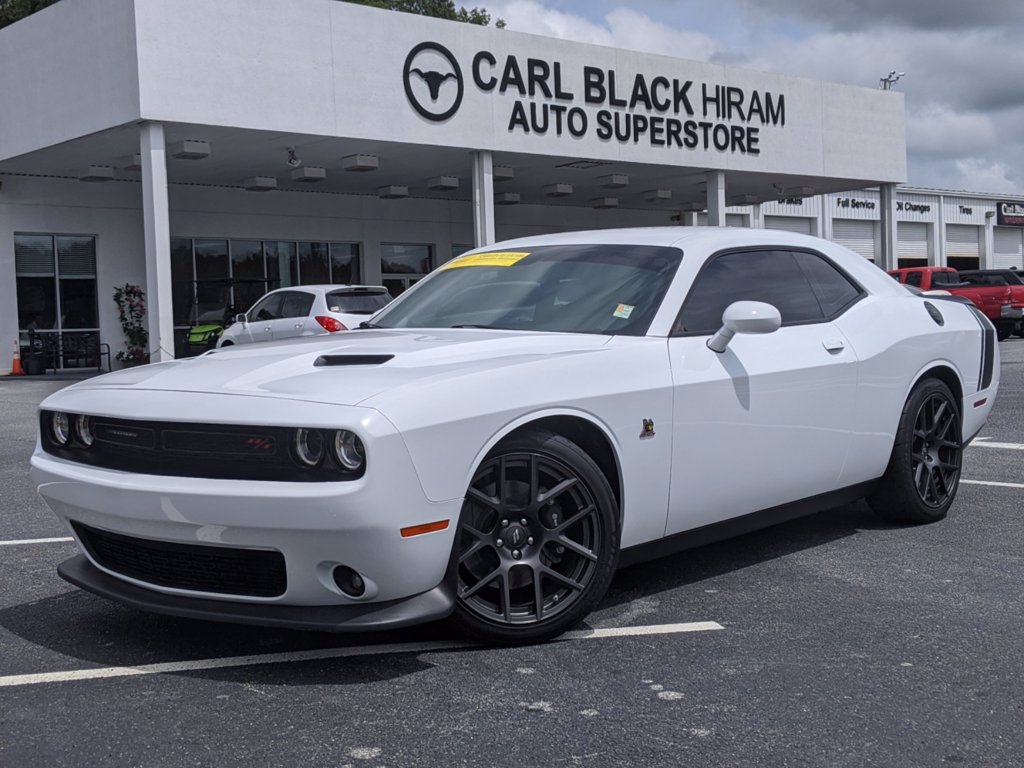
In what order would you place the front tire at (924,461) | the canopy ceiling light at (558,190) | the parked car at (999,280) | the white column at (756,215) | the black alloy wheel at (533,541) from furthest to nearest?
the white column at (756,215) < the canopy ceiling light at (558,190) < the parked car at (999,280) < the front tire at (924,461) < the black alloy wheel at (533,541)

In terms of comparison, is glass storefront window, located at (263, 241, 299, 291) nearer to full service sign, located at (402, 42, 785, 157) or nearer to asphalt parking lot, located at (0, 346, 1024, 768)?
full service sign, located at (402, 42, 785, 157)

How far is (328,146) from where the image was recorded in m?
21.6

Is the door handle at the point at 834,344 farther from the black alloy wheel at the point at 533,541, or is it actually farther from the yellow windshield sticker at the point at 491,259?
the black alloy wheel at the point at 533,541

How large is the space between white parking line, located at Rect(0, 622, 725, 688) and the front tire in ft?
6.27

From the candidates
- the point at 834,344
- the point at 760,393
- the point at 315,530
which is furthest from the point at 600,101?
the point at 315,530

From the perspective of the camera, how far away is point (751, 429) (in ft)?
15.6

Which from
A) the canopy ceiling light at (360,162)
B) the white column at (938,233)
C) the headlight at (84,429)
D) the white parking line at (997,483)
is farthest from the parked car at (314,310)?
the white column at (938,233)

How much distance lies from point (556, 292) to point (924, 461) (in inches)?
87.3

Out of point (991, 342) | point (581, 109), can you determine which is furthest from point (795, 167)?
point (991, 342)

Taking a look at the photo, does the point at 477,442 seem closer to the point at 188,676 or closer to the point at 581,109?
the point at 188,676

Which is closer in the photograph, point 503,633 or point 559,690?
point 559,690

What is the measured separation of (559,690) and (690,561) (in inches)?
72.5

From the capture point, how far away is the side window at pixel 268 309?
65.3 ft

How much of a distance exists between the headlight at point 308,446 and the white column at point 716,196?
2411cm
